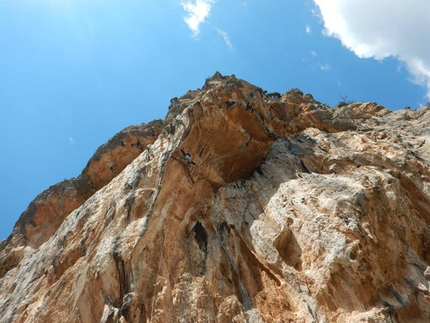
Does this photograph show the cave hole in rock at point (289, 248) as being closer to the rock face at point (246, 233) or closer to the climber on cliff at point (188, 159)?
the rock face at point (246, 233)

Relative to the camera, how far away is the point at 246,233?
12664 mm

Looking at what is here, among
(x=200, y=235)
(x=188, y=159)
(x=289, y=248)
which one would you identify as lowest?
(x=289, y=248)

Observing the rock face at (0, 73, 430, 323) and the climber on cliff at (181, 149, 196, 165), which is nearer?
the rock face at (0, 73, 430, 323)

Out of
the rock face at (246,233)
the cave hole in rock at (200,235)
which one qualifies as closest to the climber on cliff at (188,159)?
the rock face at (246,233)

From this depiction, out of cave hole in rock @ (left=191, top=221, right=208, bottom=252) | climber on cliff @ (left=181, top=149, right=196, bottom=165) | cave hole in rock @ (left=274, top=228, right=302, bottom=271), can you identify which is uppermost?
climber on cliff @ (left=181, top=149, right=196, bottom=165)

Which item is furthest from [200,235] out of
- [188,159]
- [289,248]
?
[188,159]

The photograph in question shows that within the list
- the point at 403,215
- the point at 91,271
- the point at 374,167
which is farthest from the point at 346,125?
the point at 91,271

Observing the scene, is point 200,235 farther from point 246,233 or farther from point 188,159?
point 188,159

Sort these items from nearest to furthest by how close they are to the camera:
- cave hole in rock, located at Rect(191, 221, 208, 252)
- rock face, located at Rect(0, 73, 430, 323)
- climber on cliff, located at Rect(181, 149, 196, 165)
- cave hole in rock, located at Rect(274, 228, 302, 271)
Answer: rock face, located at Rect(0, 73, 430, 323)
cave hole in rock, located at Rect(274, 228, 302, 271)
cave hole in rock, located at Rect(191, 221, 208, 252)
climber on cliff, located at Rect(181, 149, 196, 165)

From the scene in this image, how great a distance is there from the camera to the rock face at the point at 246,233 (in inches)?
386

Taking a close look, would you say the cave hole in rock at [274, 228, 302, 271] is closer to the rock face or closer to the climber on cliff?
the rock face

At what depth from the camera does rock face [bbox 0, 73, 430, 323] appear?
386 inches

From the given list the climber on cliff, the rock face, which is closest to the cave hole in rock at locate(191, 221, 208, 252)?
the rock face

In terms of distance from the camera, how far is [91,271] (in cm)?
1211
